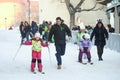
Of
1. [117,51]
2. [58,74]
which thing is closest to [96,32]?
[58,74]

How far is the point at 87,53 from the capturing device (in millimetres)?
16109

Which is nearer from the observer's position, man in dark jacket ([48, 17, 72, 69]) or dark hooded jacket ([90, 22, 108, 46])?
man in dark jacket ([48, 17, 72, 69])

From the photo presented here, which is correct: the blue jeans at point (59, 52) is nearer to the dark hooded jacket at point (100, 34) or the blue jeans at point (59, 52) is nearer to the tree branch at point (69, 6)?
the dark hooded jacket at point (100, 34)

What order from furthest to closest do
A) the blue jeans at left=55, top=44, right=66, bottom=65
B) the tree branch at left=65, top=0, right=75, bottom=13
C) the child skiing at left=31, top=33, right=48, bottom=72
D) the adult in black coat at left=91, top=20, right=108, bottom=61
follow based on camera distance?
the tree branch at left=65, top=0, right=75, bottom=13 < the adult in black coat at left=91, top=20, right=108, bottom=61 < the blue jeans at left=55, top=44, right=66, bottom=65 < the child skiing at left=31, top=33, right=48, bottom=72

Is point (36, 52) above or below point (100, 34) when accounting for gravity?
below

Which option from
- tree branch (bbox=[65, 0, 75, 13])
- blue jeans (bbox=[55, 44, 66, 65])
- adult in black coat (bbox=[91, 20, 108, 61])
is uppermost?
tree branch (bbox=[65, 0, 75, 13])

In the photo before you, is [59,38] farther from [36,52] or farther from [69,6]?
[69,6]

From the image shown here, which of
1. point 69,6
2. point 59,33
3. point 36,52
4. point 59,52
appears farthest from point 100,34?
point 69,6

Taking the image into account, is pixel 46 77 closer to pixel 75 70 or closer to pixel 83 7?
pixel 75 70

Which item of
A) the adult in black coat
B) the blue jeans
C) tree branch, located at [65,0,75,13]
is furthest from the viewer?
tree branch, located at [65,0,75,13]

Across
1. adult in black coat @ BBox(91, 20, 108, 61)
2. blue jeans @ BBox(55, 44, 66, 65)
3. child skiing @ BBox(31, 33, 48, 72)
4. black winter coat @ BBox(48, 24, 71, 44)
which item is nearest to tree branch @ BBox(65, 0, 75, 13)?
adult in black coat @ BBox(91, 20, 108, 61)

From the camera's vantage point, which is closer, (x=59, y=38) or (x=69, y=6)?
(x=59, y=38)

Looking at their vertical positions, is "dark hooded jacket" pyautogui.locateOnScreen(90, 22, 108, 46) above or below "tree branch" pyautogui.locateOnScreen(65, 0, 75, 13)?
below

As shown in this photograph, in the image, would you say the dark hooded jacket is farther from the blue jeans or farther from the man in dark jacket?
the blue jeans
